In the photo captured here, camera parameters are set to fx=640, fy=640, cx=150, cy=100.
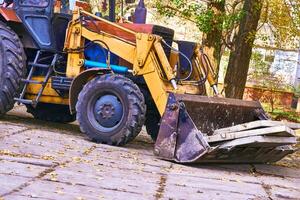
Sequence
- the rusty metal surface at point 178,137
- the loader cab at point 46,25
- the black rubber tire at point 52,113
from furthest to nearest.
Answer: the black rubber tire at point 52,113 → the loader cab at point 46,25 → the rusty metal surface at point 178,137

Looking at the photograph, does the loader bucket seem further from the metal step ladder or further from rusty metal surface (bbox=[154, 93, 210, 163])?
the metal step ladder

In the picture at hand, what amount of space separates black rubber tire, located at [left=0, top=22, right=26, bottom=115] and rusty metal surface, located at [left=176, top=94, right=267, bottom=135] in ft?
9.72

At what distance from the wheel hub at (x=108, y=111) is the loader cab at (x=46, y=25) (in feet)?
5.45

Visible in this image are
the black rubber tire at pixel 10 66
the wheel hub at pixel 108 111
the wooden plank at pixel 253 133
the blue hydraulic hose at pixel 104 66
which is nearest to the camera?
the wooden plank at pixel 253 133

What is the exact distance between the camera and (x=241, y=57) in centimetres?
1616

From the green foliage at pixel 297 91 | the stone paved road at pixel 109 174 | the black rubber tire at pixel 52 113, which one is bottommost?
the green foliage at pixel 297 91

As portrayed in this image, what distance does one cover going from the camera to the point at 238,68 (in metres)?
16.0

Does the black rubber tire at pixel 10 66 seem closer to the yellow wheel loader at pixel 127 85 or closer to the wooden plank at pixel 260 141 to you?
the yellow wheel loader at pixel 127 85

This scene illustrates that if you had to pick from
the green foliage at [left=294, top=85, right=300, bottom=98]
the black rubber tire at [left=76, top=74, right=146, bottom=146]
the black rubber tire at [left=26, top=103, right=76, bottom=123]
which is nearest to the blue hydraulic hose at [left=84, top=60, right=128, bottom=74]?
the black rubber tire at [left=76, top=74, right=146, bottom=146]

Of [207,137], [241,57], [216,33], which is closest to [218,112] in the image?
[207,137]

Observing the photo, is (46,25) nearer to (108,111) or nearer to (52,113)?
(52,113)

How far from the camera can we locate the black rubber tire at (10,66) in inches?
388

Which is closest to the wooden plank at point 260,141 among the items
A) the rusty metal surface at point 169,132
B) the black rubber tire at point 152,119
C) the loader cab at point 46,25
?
the rusty metal surface at point 169,132

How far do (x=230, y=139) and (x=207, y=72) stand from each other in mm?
2134
